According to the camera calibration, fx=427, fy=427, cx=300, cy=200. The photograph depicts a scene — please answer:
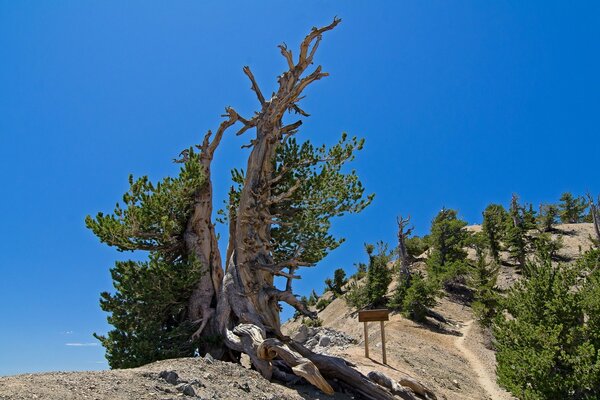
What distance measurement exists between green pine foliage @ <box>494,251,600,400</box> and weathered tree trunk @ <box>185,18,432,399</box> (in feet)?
12.9

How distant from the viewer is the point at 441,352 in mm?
19688

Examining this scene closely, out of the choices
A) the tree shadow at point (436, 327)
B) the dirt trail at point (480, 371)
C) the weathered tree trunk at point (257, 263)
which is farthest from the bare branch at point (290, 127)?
the tree shadow at point (436, 327)

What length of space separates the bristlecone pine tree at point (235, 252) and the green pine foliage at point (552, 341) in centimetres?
394

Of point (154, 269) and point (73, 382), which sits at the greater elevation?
point (154, 269)

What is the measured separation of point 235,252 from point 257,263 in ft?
3.77

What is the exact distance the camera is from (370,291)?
100 ft

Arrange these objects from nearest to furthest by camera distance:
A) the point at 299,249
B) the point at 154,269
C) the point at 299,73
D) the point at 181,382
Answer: the point at 181,382 → the point at 154,269 → the point at 299,249 → the point at 299,73

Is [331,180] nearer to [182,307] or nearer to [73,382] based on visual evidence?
[182,307]

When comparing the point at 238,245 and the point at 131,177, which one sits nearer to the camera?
the point at 131,177

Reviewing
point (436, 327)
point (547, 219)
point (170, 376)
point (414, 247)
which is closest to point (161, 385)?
point (170, 376)

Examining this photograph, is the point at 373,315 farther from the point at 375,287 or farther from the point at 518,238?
the point at 518,238

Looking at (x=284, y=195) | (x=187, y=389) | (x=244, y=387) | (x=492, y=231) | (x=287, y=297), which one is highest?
(x=492, y=231)

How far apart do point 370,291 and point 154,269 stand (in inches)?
797

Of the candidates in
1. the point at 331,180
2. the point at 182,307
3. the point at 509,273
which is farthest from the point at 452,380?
the point at 509,273
